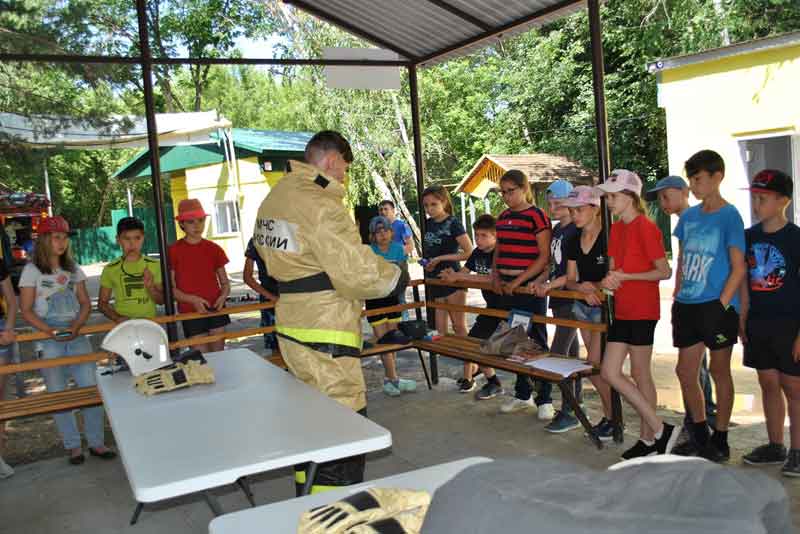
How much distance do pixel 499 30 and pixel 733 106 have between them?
9549mm

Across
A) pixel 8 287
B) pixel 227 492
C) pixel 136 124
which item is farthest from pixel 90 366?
pixel 136 124

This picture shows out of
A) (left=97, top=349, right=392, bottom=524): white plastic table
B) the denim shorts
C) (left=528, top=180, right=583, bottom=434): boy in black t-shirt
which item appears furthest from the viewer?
(left=528, top=180, right=583, bottom=434): boy in black t-shirt

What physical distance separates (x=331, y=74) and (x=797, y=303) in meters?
4.35

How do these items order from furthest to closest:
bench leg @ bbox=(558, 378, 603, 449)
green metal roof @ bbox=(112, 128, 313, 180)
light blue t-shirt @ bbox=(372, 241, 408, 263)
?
green metal roof @ bbox=(112, 128, 313, 180)
light blue t-shirt @ bbox=(372, 241, 408, 263)
bench leg @ bbox=(558, 378, 603, 449)

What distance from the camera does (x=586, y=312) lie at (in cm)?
537

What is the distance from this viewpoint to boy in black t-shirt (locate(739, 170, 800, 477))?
424cm

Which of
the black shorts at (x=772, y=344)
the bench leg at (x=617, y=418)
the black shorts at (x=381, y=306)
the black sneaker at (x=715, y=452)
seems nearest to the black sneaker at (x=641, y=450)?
the black sneaker at (x=715, y=452)

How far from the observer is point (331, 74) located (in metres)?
6.74

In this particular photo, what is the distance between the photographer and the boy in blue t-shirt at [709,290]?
4.38 m

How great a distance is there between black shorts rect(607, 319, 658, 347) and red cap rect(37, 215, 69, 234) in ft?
13.2

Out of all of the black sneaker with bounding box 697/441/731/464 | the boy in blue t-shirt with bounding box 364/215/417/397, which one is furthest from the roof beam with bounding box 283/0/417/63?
the black sneaker with bounding box 697/441/731/464

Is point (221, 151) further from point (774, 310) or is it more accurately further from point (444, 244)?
point (774, 310)

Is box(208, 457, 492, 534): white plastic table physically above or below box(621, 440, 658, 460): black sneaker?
above

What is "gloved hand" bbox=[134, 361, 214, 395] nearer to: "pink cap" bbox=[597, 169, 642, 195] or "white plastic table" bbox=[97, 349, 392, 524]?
"white plastic table" bbox=[97, 349, 392, 524]
